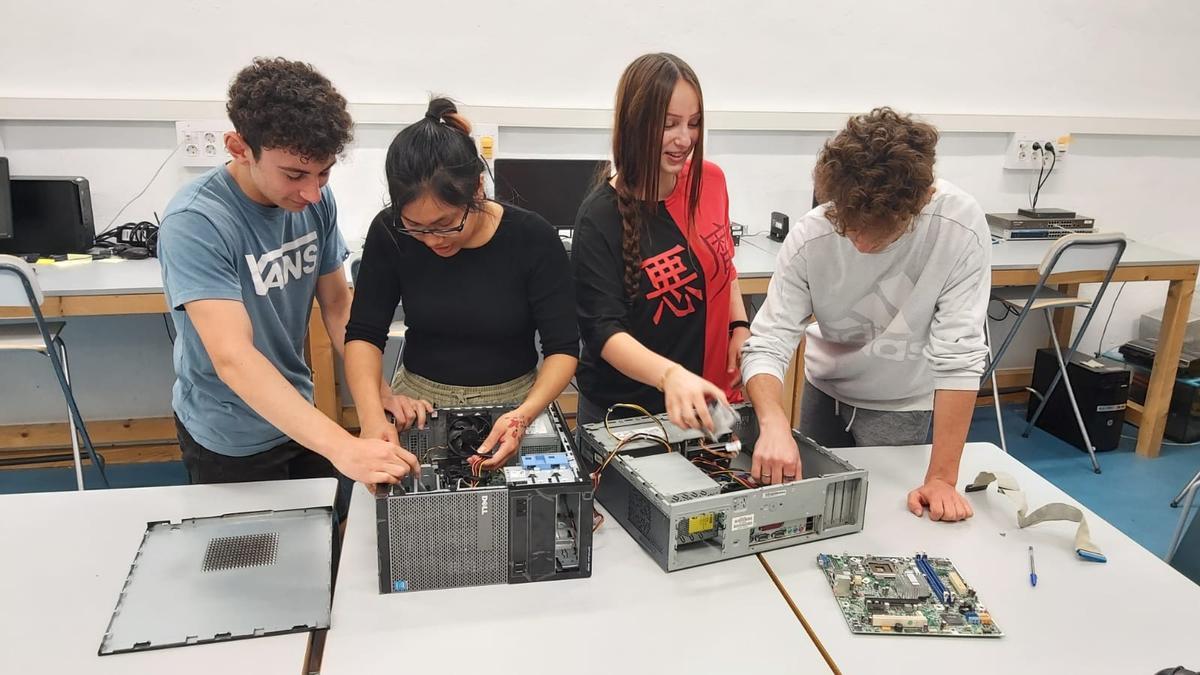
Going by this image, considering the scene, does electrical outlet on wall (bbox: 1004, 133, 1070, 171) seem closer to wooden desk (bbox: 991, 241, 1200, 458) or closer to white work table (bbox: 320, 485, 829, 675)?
wooden desk (bbox: 991, 241, 1200, 458)

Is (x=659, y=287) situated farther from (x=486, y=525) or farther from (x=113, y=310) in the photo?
(x=113, y=310)

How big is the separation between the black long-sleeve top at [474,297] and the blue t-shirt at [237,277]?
130 mm

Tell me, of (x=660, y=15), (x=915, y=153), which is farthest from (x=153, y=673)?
(x=660, y=15)

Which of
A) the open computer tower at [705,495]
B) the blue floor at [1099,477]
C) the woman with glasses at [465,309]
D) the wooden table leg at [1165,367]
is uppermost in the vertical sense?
the woman with glasses at [465,309]

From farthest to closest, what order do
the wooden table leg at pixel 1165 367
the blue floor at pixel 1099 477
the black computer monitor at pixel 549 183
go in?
the wooden table leg at pixel 1165 367 → the black computer monitor at pixel 549 183 → the blue floor at pixel 1099 477

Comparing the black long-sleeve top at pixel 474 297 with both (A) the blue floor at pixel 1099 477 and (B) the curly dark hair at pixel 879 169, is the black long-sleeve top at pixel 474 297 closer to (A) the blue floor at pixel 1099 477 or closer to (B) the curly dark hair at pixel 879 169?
(B) the curly dark hair at pixel 879 169

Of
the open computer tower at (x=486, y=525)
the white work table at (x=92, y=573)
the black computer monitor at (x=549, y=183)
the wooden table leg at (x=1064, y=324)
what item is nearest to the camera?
the white work table at (x=92, y=573)

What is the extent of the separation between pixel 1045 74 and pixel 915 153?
3.00 m

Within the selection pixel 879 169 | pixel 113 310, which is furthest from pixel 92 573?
pixel 113 310

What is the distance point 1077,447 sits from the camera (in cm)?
351

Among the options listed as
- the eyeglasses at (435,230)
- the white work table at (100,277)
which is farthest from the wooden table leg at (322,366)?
the eyeglasses at (435,230)

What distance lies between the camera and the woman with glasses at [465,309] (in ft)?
4.73

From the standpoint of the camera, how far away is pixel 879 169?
51.1 inches

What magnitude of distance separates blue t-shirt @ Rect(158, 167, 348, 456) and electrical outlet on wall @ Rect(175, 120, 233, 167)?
170 centimetres
